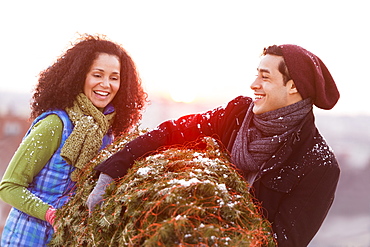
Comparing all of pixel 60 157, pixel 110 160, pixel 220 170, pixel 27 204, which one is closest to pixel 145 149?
pixel 110 160

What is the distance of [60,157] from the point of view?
8.26 feet

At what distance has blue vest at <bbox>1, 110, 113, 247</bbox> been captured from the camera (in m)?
2.48

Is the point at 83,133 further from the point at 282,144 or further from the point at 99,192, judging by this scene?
the point at 282,144

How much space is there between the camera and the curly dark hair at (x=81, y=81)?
2732 millimetres

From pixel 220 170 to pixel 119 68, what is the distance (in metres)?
1.25

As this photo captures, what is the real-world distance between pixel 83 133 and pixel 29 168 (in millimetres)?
359

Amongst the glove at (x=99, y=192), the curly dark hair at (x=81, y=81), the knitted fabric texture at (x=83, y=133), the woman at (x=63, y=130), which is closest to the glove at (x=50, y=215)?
the woman at (x=63, y=130)

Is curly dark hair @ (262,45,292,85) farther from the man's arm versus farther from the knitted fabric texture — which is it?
the knitted fabric texture

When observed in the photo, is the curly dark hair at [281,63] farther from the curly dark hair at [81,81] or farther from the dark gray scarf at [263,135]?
the curly dark hair at [81,81]

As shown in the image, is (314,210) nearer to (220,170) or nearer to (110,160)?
(220,170)

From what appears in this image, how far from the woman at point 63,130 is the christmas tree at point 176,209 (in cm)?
41

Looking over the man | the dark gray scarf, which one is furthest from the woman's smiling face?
the dark gray scarf

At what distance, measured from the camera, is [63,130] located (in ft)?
8.36

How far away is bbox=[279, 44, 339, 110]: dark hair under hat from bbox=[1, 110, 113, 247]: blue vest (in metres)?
1.32
